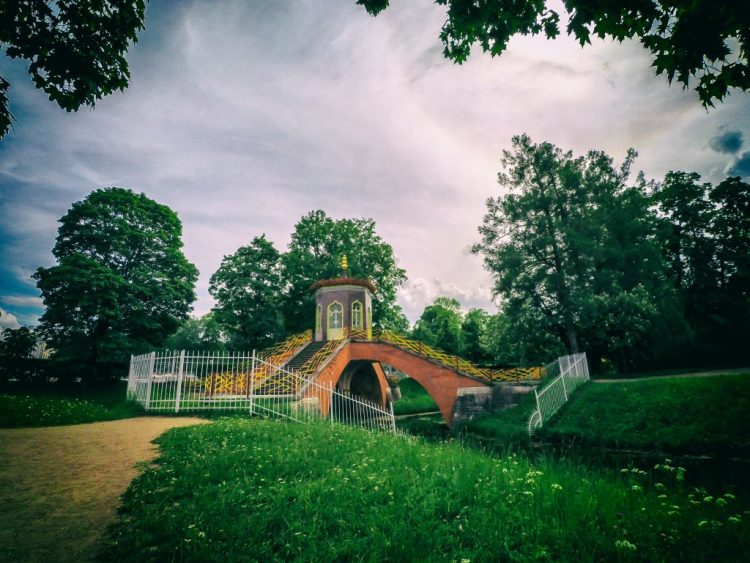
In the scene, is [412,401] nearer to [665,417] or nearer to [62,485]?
[665,417]

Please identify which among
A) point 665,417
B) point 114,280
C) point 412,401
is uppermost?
point 114,280

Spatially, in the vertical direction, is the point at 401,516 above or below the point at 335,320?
below

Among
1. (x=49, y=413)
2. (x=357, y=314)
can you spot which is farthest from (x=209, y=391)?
(x=357, y=314)

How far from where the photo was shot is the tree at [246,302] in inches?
1008

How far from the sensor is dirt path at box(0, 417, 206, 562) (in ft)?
10.4

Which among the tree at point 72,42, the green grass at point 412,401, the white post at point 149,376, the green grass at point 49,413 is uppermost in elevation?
the tree at point 72,42

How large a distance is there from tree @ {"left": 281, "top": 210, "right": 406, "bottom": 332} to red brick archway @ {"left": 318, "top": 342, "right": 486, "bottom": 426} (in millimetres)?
9534

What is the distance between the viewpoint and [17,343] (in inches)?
837

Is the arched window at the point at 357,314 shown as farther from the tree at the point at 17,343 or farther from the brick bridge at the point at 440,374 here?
the tree at the point at 17,343

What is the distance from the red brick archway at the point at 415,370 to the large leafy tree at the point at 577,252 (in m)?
6.89

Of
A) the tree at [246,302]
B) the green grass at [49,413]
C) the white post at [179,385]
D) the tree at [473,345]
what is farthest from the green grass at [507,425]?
the tree at [473,345]

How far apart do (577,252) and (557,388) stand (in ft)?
34.7

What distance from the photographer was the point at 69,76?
172 inches

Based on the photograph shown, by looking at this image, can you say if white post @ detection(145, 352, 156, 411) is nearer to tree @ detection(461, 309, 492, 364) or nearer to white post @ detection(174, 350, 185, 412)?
white post @ detection(174, 350, 185, 412)
